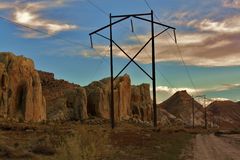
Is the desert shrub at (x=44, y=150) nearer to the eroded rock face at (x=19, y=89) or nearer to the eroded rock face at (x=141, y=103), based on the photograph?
the eroded rock face at (x=19, y=89)

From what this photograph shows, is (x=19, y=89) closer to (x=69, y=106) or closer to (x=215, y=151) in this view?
(x=69, y=106)

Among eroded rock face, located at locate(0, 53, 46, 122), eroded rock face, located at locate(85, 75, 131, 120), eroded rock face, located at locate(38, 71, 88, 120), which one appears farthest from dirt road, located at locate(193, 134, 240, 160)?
eroded rock face, located at locate(85, 75, 131, 120)

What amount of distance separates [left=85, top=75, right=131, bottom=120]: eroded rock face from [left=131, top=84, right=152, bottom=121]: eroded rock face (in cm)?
681

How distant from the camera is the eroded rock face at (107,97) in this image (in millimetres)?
136625

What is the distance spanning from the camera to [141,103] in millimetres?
179500

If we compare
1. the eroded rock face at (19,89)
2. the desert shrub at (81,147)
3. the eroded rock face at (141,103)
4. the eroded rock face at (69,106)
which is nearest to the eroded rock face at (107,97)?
the eroded rock face at (141,103)

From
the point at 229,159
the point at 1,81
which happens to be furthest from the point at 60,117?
the point at 229,159

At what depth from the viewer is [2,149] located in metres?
21.5

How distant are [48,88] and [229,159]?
12866 cm

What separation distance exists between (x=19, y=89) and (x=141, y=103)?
85.6 meters

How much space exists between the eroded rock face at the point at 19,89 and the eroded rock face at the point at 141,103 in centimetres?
7241

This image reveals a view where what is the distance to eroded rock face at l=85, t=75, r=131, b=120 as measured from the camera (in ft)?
448

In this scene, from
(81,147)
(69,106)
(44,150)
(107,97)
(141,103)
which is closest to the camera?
(81,147)

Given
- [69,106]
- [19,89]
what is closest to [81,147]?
Answer: [19,89]
